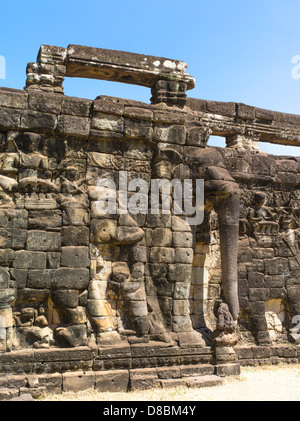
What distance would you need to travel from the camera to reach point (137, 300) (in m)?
7.50

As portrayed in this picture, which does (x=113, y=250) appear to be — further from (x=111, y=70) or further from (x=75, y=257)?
(x=111, y=70)

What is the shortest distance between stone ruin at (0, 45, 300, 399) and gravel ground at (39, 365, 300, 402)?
161 mm

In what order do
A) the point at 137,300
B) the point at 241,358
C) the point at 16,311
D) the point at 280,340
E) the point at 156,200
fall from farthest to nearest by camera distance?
the point at 280,340 < the point at 241,358 < the point at 156,200 < the point at 137,300 < the point at 16,311

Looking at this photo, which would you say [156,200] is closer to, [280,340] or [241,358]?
[241,358]

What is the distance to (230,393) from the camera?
7.19 m

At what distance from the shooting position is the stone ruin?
274 inches

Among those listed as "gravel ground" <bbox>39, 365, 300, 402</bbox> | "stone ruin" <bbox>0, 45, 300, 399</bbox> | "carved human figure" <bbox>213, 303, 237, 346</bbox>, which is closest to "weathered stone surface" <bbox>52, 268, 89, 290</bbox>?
"stone ruin" <bbox>0, 45, 300, 399</bbox>

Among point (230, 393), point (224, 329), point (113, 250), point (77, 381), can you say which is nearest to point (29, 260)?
point (113, 250)

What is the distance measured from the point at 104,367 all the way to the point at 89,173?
10.2 feet

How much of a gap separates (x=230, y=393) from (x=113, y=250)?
2.94 m

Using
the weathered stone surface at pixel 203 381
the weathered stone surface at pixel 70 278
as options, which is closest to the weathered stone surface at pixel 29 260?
the weathered stone surface at pixel 70 278

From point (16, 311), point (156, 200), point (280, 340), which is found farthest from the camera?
point (280, 340)

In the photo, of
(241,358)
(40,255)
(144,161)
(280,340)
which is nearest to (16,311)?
(40,255)

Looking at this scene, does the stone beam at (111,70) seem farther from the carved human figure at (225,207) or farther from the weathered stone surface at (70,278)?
the weathered stone surface at (70,278)
